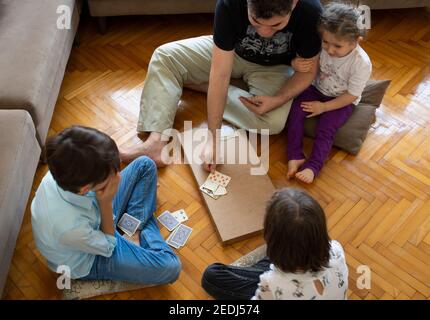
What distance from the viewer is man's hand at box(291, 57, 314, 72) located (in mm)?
1848

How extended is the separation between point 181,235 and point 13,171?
2.10ft

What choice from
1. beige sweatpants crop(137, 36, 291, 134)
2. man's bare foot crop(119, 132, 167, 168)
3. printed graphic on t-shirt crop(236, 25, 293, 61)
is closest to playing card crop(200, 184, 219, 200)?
man's bare foot crop(119, 132, 167, 168)

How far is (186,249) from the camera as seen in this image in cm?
168

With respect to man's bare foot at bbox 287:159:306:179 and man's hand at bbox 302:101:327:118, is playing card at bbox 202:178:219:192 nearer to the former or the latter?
man's bare foot at bbox 287:159:306:179

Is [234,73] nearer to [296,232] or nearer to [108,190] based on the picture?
[108,190]

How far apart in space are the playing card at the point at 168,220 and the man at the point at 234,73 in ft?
0.83

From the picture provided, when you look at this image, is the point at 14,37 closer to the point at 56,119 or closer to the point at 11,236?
the point at 56,119

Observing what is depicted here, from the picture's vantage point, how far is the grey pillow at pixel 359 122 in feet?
6.38

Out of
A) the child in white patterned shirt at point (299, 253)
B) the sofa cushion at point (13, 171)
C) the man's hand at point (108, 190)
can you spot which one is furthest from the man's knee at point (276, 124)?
the sofa cushion at point (13, 171)

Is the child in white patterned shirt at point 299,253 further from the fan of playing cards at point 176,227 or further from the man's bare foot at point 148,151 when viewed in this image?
the man's bare foot at point 148,151

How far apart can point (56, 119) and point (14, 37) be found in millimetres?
413

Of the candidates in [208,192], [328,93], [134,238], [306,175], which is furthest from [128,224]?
[328,93]

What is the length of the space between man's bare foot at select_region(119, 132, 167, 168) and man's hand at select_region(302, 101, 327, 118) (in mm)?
659
